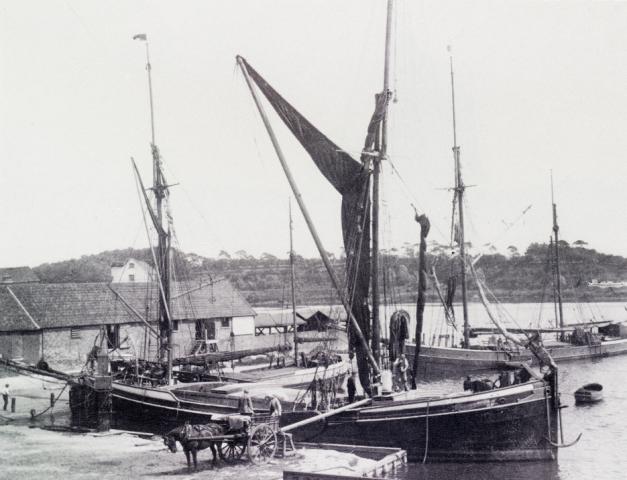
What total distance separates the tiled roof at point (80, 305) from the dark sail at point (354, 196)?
55.9 ft

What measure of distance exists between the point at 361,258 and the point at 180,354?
26570 millimetres

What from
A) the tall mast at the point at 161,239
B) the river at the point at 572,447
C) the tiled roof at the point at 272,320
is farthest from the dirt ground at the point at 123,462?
the tiled roof at the point at 272,320

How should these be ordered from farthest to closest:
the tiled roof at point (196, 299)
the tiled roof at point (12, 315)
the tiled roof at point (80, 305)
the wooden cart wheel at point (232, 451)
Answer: the tiled roof at point (196, 299)
the tiled roof at point (80, 305)
the tiled roof at point (12, 315)
the wooden cart wheel at point (232, 451)

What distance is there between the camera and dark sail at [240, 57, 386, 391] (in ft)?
62.6

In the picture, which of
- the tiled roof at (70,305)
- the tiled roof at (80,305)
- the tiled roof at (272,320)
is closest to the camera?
the tiled roof at (80,305)

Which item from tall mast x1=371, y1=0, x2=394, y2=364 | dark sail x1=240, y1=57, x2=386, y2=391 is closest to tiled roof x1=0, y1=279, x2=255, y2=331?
dark sail x1=240, y1=57, x2=386, y2=391

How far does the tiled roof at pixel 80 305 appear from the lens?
3719 cm

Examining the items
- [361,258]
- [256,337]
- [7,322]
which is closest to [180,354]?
[256,337]

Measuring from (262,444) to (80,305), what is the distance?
1040 inches

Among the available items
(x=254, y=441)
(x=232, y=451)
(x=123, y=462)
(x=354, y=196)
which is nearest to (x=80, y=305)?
(x=123, y=462)

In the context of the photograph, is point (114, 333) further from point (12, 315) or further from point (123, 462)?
point (123, 462)

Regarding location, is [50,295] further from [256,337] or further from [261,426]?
[261,426]

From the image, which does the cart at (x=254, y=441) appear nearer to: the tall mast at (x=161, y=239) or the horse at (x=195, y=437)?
the horse at (x=195, y=437)

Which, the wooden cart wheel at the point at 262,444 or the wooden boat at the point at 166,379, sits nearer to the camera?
the wooden cart wheel at the point at 262,444
